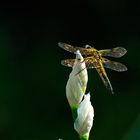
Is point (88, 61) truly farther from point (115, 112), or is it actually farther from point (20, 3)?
point (20, 3)

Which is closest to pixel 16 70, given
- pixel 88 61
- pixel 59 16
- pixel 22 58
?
pixel 22 58

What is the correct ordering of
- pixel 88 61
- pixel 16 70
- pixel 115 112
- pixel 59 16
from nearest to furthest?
pixel 88 61, pixel 115 112, pixel 16 70, pixel 59 16

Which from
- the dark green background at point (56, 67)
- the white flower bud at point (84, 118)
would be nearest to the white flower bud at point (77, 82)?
the white flower bud at point (84, 118)

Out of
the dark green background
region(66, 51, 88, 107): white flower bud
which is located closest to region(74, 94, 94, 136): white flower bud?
region(66, 51, 88, 107): white flower bud

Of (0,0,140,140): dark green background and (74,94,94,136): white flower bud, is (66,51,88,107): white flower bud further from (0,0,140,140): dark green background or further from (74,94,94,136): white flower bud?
(0,0,140,140): dark green background

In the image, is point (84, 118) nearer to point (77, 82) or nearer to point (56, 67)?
point (77, 82)

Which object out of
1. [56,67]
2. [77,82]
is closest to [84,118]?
[77,82]
